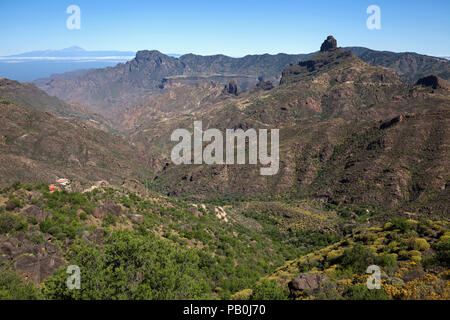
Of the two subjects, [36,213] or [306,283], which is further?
[36,213]

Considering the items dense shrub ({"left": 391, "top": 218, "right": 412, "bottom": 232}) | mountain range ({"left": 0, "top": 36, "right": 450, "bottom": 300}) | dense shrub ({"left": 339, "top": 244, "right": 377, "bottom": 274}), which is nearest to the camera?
mountain range ({"left": 0, "top": 36, "right": 450, "bottom": 300})

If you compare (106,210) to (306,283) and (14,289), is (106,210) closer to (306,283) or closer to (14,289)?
(14,289)

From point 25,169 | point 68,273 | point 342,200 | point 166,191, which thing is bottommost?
point 166,191

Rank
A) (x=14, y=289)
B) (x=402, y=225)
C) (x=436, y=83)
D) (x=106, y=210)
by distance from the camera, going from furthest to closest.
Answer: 1. (x=436, y=83)
2. (x=106, y=210)
3. (x=402, y=225)
4. (x=14, y=289)

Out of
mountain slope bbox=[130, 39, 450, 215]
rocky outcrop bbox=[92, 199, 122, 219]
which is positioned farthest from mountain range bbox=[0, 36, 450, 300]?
mountain slope bbox=[130, 39, 450, 215]

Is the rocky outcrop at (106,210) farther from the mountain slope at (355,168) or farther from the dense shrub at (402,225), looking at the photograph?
the mountain slope at (355,168)

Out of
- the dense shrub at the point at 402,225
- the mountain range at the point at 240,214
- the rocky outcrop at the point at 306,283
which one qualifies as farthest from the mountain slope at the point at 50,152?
the dense shrub at the point at 402,225

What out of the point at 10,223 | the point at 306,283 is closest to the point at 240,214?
the point at 10,223

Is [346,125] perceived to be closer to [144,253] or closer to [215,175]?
[215,175]

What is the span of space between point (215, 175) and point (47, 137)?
79.1 metres

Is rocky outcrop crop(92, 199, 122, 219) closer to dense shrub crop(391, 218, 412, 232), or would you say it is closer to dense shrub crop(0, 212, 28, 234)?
dense shrub crop(0, 212, 28, 234)
